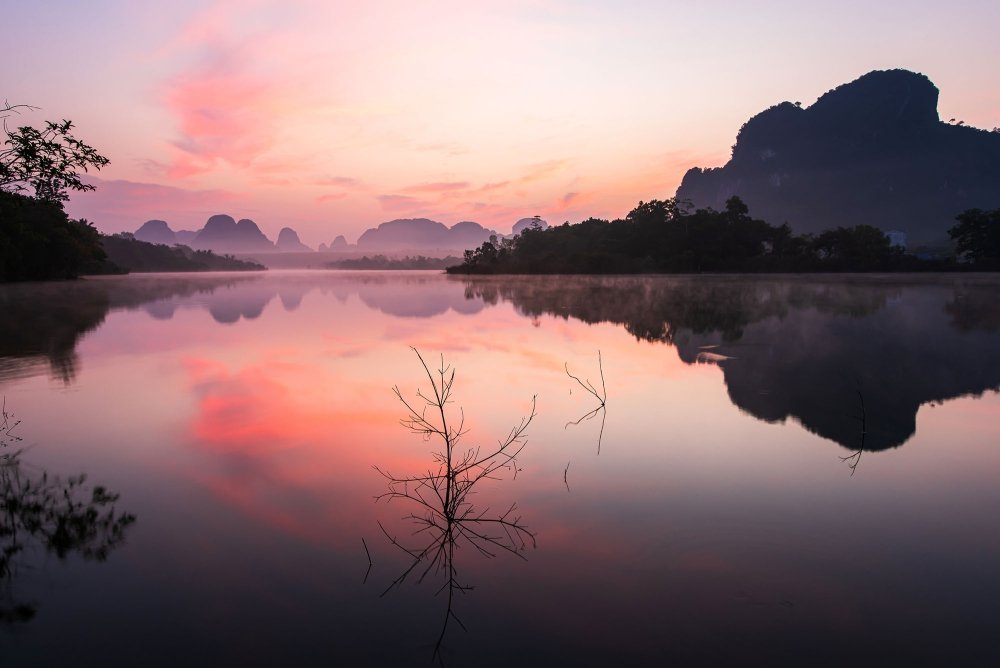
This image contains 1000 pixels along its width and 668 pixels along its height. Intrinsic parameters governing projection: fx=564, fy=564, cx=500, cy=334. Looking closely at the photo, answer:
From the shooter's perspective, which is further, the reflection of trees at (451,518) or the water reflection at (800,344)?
the water reflection at (800,344)

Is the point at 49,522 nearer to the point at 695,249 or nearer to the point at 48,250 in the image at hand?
the point at 48,250

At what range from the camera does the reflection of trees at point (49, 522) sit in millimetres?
5383

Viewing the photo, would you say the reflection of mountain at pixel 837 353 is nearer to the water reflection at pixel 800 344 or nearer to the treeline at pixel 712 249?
the water reflection at pixel 800 344

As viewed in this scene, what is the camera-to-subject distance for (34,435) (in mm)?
9680

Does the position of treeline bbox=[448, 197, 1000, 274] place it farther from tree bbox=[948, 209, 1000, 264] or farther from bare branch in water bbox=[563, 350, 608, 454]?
bare branch in water bbox=[563, 350, 608, 454]

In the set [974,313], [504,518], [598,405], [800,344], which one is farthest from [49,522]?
[974,313]

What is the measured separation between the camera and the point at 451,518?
21.1ft

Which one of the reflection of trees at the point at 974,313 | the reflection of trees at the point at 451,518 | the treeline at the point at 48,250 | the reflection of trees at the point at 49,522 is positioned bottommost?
the reflection of trees at the point at 451,518

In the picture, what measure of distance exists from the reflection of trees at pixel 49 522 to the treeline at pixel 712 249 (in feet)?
360

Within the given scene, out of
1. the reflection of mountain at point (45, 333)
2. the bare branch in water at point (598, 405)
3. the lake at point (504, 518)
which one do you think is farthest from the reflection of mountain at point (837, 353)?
the reflection of mountain at point (45, 333)

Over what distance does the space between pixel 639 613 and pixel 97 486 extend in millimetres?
7038

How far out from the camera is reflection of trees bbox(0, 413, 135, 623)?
212 inches

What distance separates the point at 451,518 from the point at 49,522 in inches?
176

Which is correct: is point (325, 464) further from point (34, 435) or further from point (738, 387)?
point (738, 387)
